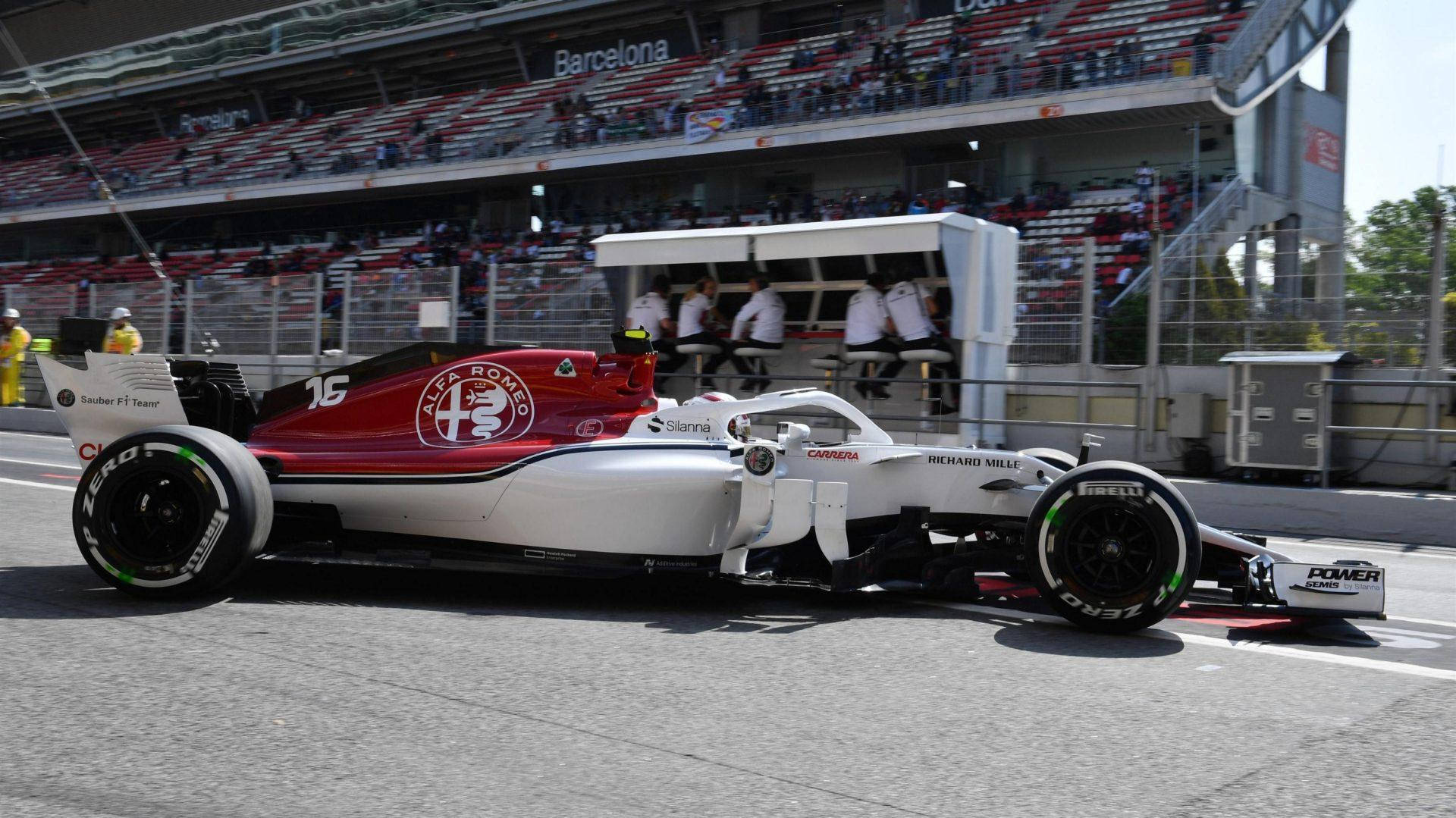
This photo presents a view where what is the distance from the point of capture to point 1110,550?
16.6 ft

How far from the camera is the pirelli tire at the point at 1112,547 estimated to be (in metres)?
4.94

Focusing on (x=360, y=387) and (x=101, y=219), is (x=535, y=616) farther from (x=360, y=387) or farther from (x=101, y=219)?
(x=101, y=219)

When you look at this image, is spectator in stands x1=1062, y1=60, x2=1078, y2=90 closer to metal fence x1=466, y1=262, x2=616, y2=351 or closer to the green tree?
metal fence x1=466, y1=262, x2=616, y2=351

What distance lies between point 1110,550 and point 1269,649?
2.36ft

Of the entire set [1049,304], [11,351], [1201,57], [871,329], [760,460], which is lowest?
[760,460]

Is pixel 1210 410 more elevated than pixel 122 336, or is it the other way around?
pixel 122 336

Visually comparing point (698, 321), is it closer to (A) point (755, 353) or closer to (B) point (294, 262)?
(A) point (755, 353)

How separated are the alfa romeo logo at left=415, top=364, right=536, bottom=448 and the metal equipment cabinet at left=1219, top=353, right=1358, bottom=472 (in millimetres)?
7681

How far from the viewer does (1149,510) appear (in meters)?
4.99

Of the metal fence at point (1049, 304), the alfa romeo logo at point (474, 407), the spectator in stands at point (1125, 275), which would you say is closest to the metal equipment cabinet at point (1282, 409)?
the metal fence at point (1049, 304)

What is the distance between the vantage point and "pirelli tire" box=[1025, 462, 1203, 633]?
16.2 feet

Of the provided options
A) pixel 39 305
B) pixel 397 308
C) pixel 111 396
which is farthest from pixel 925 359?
pixel 39 305

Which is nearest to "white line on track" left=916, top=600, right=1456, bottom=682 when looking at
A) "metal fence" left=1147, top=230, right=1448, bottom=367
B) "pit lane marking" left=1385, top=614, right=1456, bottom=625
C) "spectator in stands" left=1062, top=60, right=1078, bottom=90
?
"pit lane marking" left=1385, top=614, right=1456, bottom=625

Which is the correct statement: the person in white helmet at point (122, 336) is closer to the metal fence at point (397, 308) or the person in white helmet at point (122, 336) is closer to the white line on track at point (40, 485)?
the metal fence at point (397, 308)
